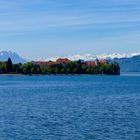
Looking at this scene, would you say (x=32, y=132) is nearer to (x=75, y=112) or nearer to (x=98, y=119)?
(x=98, y=119)

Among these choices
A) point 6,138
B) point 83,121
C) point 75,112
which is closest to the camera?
point 6,138

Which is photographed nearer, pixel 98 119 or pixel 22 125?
pixel 22 125

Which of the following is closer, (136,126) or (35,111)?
(136,126)

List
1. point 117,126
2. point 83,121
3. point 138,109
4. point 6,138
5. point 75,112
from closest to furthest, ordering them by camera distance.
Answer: point 6,138 → point 117,126 → point 83,121 → point 75,112 → point 138,109

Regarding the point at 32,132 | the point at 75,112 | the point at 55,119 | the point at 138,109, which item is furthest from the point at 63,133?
the point at 138,109

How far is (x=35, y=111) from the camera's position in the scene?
65.6 metres

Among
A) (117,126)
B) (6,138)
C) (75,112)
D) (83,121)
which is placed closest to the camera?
(6,138)

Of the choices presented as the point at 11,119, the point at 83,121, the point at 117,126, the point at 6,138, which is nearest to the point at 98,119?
the point at 83,121

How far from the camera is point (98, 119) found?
56.9 m

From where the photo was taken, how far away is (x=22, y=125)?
5119 cm

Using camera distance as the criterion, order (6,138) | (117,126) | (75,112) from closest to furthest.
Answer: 1. (6,138)
2. (117,126)
3. (75,112)

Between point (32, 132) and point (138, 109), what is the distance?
25061 millimetres

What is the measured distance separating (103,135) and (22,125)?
9578mm

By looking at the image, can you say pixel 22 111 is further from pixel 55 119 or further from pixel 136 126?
pixel 136 126
